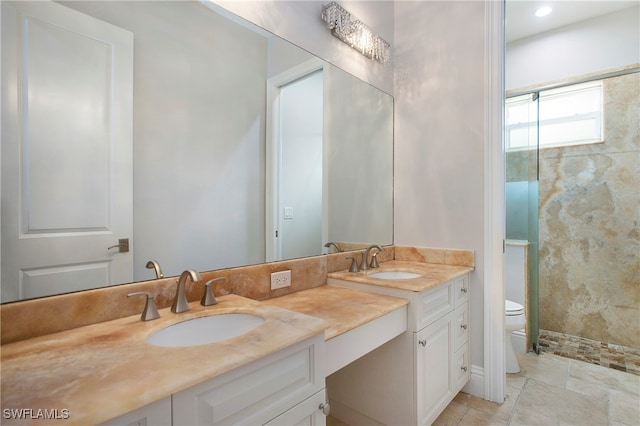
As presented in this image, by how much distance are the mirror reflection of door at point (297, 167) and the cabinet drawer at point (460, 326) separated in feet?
2.88

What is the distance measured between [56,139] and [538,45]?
12.0 feet

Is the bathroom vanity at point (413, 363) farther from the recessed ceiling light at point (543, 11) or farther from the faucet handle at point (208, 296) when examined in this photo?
the recessed ceiling light at point (543, 11)

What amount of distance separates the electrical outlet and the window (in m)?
2.30

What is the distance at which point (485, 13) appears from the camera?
73.7 inches

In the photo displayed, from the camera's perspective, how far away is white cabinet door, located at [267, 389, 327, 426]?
2.61 feet

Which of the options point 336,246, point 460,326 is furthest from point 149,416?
point 460,326

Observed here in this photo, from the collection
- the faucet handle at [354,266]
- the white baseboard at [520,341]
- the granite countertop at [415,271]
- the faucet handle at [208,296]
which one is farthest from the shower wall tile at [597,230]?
the faucet handle at [208,296]

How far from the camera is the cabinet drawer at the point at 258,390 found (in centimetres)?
64

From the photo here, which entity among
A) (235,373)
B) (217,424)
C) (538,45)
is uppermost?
(538,45)

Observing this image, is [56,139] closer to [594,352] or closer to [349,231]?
[349,231]

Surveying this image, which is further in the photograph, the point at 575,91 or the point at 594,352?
the point at 575,91

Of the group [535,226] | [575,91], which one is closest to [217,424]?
[535,226]

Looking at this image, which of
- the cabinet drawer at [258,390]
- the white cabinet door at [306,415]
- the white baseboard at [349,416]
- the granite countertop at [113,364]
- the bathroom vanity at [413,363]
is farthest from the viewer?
the white baseboard at [349,416]

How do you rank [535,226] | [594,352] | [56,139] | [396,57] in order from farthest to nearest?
[535,226], [594,352], [396,57], [56,139]
